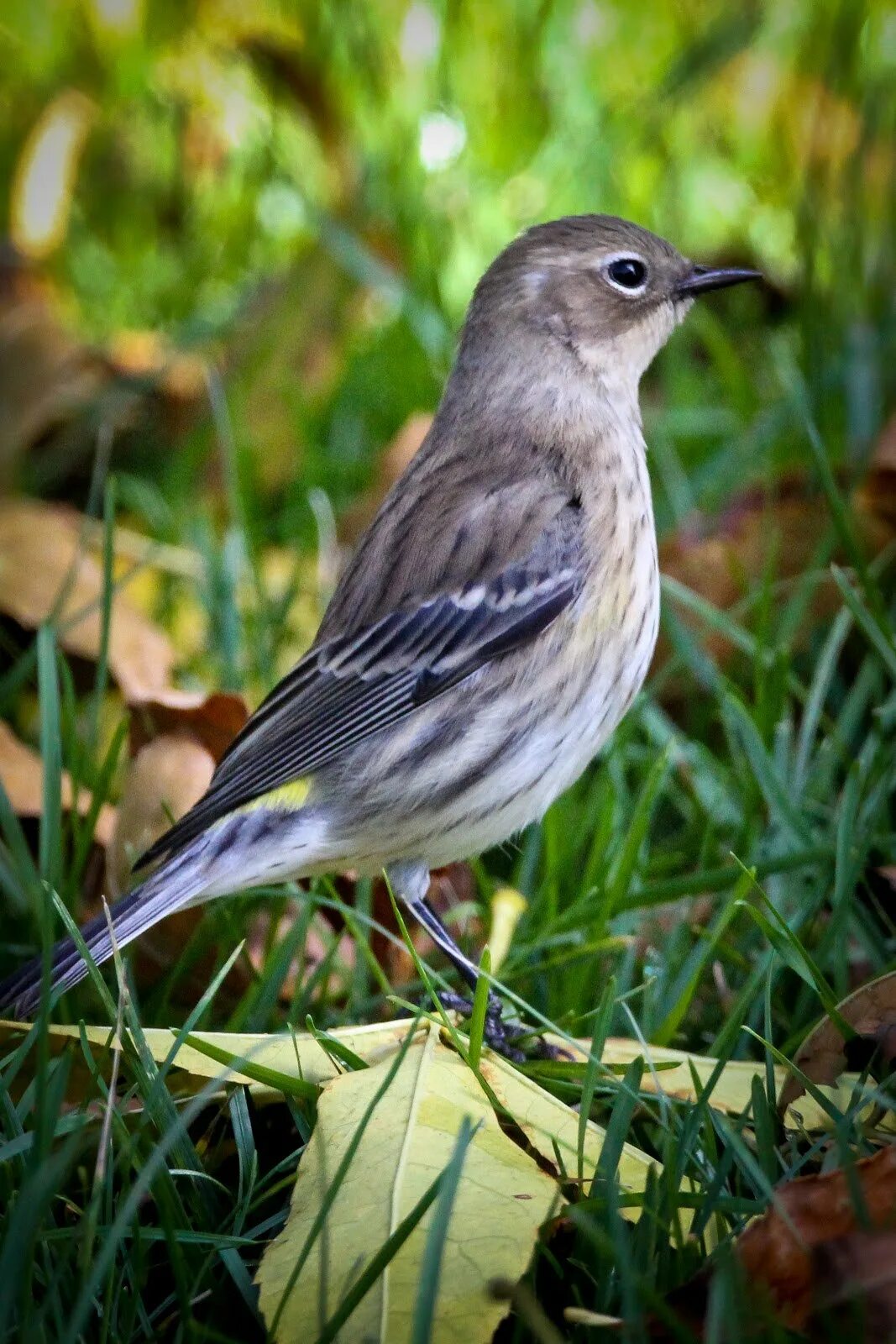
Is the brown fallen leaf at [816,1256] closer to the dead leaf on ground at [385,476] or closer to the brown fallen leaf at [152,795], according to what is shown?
the brown fallen leaf at [152,795]

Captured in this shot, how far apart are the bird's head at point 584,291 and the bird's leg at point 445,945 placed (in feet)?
3.72

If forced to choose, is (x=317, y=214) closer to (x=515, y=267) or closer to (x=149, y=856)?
(x=515, y=267)

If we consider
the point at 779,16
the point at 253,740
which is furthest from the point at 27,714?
the point at 779,16

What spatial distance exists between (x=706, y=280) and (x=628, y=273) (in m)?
0.18

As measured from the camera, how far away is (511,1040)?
257 centimetres

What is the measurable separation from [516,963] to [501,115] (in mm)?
3750

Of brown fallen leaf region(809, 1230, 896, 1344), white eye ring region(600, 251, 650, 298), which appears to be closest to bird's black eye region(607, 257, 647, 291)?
white eye ring region(600, 251, 650, 298)

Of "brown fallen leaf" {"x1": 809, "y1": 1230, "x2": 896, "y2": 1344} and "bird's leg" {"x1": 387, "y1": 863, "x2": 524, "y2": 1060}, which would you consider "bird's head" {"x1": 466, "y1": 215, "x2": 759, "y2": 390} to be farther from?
"brown fallen leaf" {"x1": 809, "y1": 1230, "x2": 896, "y2": 1344}

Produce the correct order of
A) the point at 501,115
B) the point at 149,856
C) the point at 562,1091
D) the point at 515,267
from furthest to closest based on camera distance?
the point at 501,115 < the point at 515,267 < the point at 149,856 < the point at 562,1091

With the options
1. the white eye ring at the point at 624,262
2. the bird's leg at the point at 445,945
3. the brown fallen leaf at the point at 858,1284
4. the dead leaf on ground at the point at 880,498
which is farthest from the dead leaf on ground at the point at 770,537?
the brown fallen leaf at the point at 858,1284

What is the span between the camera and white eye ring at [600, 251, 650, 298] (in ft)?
11.2

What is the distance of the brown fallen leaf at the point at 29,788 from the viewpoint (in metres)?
3.05

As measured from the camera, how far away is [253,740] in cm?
288

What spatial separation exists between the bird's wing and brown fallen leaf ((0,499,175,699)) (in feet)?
1.66
